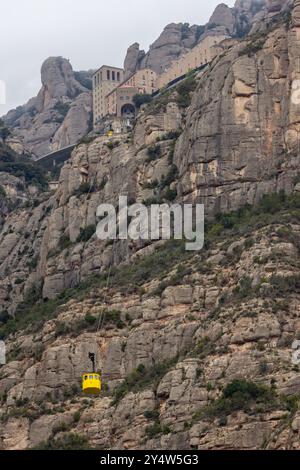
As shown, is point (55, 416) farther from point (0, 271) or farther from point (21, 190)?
point (21, 190)

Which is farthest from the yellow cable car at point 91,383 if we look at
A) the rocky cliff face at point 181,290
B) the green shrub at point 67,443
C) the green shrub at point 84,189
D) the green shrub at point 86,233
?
the green shrub at point 84,189

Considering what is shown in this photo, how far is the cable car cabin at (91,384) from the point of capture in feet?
326

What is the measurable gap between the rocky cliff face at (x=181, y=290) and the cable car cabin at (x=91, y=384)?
2.06m

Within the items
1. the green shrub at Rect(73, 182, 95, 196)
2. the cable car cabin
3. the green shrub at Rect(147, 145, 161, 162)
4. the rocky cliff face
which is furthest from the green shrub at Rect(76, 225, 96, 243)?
the cable car cabin

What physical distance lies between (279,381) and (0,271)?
56.7 meters

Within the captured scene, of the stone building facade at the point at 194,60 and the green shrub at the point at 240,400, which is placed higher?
the stone building facade at the point at 194,60

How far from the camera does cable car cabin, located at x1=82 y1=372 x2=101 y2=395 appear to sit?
99438 mm

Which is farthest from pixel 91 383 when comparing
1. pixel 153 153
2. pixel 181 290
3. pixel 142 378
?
pixel 153 153

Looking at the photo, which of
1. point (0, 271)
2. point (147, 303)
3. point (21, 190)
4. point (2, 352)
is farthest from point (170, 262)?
point (21, 190)

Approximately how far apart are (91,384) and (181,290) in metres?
12.0

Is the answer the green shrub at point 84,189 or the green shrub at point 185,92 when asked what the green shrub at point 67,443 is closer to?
the green shrub at point 84,189

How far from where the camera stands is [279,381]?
3666 inches

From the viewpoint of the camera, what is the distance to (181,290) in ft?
354
